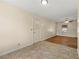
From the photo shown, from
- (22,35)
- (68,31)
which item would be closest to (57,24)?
(68,31)

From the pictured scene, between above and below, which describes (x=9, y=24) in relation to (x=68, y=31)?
above

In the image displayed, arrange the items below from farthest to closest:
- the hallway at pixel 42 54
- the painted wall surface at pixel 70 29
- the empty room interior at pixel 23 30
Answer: the painted wall surface at pixel 70 29, the empty room interior at pixel 23 30, the hallway at pixel 42 54

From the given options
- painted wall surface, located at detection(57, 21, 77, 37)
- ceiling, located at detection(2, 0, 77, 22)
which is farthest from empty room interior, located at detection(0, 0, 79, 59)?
painted wall surface, located at detection(57, 21, 77, 37)

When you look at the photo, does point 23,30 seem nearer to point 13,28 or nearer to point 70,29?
point 13,28

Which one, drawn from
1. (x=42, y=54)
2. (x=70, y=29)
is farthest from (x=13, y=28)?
(x=70, y=29)

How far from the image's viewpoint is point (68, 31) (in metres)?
9.29

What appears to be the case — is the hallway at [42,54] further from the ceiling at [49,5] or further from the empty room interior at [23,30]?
the ceiling at [49,5]

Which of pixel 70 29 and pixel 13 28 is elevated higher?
pixel 13 28

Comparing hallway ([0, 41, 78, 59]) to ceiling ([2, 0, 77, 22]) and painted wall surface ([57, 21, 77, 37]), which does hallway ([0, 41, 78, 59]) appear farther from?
painted wall surface ([57, 21, 77, 37])

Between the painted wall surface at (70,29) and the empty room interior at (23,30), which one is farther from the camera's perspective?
the painted wall surface at (70,29)

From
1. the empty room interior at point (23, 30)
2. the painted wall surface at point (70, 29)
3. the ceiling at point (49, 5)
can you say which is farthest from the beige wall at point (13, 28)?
the painted wall surface at point (70, 29)

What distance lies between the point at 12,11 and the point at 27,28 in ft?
4.71

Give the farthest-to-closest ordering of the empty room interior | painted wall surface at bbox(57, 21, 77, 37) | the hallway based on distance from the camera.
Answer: painted wall surface at bbox(57, 21, 77, 37), the empty room interior, the hallway

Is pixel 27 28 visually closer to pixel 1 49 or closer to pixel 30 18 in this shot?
pixel 30 18
